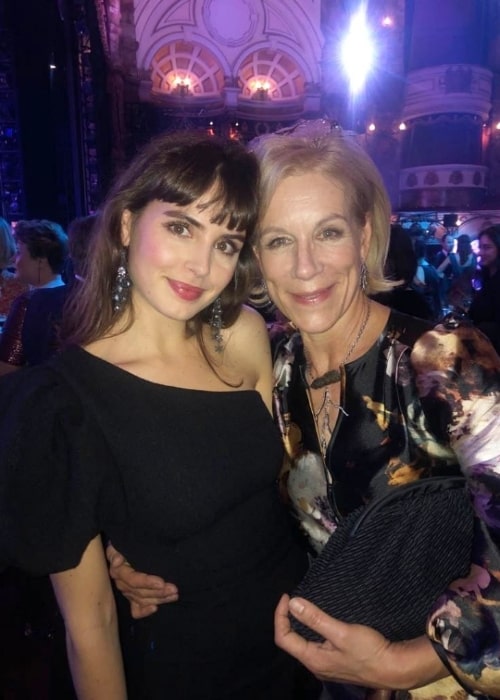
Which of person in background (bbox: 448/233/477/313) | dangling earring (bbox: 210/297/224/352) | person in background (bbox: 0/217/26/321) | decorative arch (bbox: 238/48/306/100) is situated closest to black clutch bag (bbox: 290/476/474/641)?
dangling earring (bbox: 210/297/224/352)

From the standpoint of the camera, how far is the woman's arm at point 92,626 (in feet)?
4.41

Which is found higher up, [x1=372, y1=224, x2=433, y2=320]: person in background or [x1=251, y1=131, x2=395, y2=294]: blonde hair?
[x1=251, y1=131, x2=395, y2=294]: blonde hair

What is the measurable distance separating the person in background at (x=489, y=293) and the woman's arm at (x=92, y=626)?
450 cm

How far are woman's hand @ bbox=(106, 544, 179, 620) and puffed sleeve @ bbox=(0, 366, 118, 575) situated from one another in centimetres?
23

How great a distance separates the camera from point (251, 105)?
31.2 meters

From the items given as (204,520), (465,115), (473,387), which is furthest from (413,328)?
(465,115)

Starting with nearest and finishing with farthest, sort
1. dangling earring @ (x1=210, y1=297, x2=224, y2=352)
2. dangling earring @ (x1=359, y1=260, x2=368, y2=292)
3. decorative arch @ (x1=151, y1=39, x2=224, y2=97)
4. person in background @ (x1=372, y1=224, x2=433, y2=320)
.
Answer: dangling earring @ (x1=359, y1=260, x2=368, y2=292)
dangling earring @ (x1=210, y1=297, x2=224, y2=352)
person in background @ (x1=372, y1=224, x2=433, y2=320)
decorative arch @ (x1=151, y1=39, x2=224, y2=97)

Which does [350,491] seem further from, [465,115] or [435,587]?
[465,115]

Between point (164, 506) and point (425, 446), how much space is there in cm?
73

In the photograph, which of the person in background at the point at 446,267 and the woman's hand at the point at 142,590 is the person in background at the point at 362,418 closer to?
the woman's hand at the point at 142,590

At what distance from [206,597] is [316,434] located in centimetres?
59

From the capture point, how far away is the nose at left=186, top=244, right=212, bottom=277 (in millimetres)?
1577

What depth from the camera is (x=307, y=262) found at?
1.57 metres

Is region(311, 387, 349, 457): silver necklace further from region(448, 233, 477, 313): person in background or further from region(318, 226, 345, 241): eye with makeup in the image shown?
region(448, 233, 477, 313): person in background
